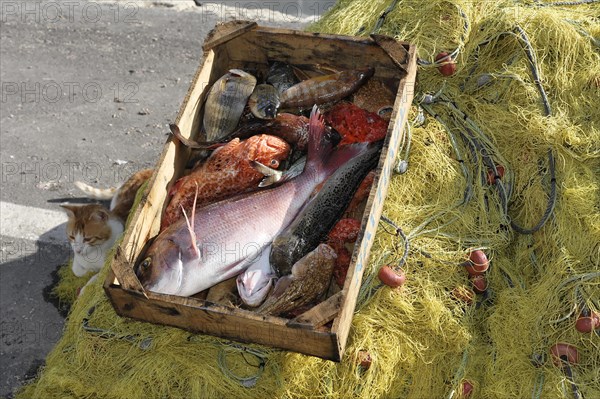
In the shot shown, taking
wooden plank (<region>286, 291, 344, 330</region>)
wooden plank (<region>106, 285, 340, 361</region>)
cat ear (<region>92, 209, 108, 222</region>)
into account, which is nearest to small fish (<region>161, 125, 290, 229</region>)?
wooden plank (<region>106, 285, 340, 361</region>)

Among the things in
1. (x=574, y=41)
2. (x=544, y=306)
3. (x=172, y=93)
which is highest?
(x=574, y=41)

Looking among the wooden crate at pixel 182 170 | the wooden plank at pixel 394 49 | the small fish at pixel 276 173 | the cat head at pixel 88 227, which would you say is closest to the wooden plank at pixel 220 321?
the wooden crate at pixel 182 170

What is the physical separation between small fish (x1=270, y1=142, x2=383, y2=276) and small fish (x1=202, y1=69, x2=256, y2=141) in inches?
34.9

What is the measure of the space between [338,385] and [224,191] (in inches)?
58.1

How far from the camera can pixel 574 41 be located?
4863 millimetres

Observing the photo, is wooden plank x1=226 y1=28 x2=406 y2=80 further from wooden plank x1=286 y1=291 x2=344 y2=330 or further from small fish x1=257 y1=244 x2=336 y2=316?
wooden plank x1=286 y1=291 x2=344 y2=330

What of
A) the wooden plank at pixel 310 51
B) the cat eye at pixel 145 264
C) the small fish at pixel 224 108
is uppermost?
the wooden plank at pixel 310 51

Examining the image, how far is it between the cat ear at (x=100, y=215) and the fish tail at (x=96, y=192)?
900mm

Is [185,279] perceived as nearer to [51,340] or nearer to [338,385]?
[338,385]

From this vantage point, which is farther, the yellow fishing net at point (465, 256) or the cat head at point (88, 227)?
the cat head at point (88, 227)

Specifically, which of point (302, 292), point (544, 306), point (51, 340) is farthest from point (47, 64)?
point (544, 306)

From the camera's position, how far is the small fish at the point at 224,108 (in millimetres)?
4918

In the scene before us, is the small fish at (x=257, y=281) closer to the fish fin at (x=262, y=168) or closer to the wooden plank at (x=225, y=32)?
the fish fin at (x=262, y=168)

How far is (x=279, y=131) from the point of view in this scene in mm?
4863
